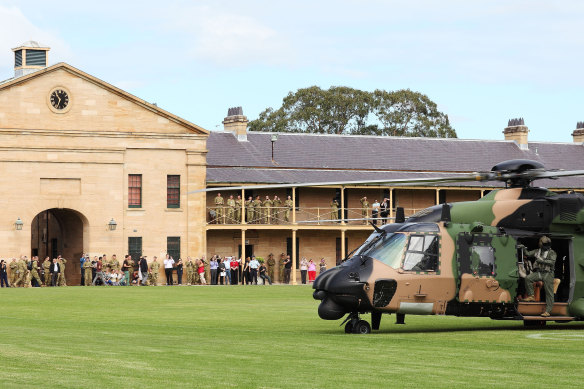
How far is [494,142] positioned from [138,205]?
1057 inches

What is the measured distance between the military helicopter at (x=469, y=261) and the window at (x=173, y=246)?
3652 cm

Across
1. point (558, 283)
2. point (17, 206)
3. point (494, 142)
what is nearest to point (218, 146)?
point (17, 206)

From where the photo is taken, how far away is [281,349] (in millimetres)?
16703

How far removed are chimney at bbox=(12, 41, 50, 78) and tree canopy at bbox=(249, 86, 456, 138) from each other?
25049mm

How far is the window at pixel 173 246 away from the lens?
57903 millimetres

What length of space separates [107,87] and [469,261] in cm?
3817

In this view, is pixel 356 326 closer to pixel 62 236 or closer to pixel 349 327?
pixel 349 327

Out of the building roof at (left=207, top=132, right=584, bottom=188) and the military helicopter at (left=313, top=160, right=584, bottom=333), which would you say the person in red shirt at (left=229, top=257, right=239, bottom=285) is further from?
the military helicopter at (left=313, top=160, right=584, bottom=333)

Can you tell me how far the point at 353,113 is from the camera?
303 feet

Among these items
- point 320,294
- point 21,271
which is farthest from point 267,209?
point 320,294

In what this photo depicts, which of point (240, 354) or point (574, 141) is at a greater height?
point (574, 141)

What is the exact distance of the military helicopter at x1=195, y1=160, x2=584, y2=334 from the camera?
2061cm

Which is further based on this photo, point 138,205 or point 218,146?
point 218,146

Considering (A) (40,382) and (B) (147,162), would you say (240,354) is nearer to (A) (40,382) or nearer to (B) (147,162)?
(A) (40,382)
